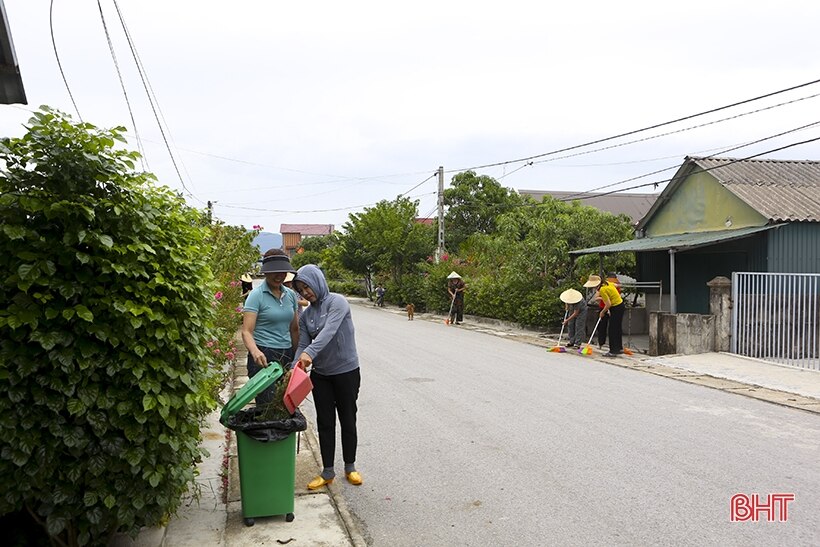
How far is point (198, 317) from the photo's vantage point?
436 centimetres

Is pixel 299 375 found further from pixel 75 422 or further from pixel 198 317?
pixel 75 422

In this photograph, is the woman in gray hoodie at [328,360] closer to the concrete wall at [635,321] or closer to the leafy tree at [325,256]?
the concrete wall at [635,321]

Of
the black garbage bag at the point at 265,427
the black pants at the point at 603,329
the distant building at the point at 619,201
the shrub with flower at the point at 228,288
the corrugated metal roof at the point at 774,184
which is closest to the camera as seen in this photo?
the black garbage bag at the point at 265,427

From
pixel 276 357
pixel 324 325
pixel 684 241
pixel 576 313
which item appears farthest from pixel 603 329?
pixel 324 325

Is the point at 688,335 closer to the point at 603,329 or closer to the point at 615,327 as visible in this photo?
the point at 615,327

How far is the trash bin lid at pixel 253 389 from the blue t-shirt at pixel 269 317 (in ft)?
4.69

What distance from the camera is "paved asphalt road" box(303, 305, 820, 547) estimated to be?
502 centimetres

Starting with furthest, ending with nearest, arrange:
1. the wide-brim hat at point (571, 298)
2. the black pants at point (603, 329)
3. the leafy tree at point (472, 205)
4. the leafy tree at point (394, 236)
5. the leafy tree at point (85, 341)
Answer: the leafy tree at point (472, 205) → the leafy tree at point (394, 236) → the black pants at point (603, 329) → the wide-brim hat at point (571, 298) → the leafy tree at point (85, 341)

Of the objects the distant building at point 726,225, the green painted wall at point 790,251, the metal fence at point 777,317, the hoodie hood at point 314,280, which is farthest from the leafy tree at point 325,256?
the hoodie hood at point 314,280

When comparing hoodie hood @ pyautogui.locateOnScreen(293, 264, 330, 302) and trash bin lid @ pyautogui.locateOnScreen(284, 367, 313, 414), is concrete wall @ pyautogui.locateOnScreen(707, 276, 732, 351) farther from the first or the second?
trash bin lid @ pyautogui.locateOnScreen(284, 367, 313, 414)

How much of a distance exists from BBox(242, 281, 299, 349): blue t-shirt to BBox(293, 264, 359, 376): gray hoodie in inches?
24.0

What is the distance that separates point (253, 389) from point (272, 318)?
1618 millimetres

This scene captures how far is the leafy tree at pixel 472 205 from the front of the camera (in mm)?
41656

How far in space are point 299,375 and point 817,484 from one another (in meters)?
4.38
